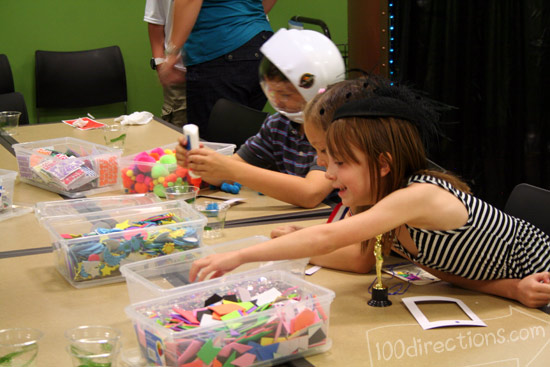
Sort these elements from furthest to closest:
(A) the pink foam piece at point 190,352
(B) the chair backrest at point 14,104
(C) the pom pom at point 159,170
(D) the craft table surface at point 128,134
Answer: (B) the chair backrest at point 14,104
(D) the craft table surface at point 128,134
(C) the pom pom at point 159,170
(A) the pink foam piece at point 190,352

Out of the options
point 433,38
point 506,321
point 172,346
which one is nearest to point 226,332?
point 172,346

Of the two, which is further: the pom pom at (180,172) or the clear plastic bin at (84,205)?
the pom pom at (180,172)

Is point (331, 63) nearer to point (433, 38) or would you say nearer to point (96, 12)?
point (433, 38)

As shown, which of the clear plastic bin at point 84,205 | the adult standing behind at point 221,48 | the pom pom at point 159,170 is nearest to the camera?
the clear plastic bin at point 84,205

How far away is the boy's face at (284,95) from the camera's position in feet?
5.97

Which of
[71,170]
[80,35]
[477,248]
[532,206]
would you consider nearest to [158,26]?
[80,35]

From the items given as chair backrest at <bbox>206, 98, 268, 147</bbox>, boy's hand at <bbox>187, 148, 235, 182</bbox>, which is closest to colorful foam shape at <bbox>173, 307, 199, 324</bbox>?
boy's hand at <bbox>187, 148, 235, 182</bbox>

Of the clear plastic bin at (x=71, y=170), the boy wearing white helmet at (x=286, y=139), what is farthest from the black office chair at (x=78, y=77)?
the boy wearing white helmet at (x=286, y=139)

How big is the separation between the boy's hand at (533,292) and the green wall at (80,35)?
13.4 ft

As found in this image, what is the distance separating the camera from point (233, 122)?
117 inches

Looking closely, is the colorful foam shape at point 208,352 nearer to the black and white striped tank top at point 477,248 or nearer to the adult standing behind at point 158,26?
the black and white striped tank top at point 477,248

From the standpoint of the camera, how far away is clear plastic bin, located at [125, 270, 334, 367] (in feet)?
3.38

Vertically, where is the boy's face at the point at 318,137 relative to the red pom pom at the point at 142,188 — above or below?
above

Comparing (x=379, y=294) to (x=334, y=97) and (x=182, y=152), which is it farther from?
(x=182, y=152)
